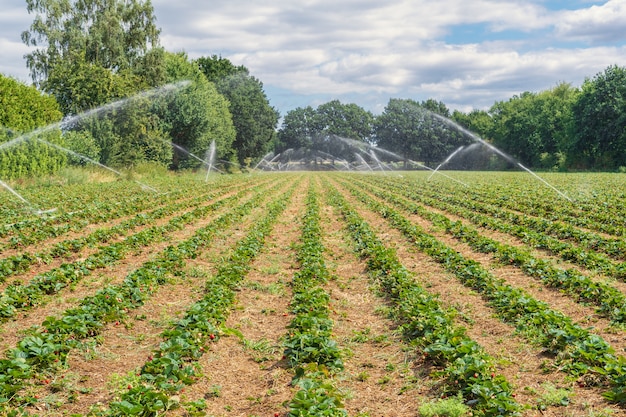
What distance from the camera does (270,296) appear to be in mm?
9922

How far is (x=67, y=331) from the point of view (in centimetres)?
716

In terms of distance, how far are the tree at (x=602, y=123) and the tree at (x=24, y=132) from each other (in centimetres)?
5773

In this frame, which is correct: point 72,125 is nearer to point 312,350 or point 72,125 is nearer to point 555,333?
point 312,350

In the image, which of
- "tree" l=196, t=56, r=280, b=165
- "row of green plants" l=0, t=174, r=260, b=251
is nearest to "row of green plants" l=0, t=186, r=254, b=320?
"row of green plants" l=0, t=174, r=260, b=251

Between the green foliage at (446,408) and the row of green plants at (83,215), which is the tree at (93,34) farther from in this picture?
the green foliage at (446,408)

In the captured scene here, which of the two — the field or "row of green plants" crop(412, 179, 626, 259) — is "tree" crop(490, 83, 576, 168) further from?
the field

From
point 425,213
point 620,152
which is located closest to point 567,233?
point 425,213

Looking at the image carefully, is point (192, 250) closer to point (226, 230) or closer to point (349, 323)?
point (226, 230)

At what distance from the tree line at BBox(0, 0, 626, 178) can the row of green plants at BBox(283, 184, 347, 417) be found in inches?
906

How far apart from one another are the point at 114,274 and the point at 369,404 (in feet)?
22.7

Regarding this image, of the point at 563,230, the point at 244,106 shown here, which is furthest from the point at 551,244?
the point at 244,106

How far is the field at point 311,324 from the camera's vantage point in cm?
577

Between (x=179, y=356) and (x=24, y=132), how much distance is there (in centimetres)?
2884

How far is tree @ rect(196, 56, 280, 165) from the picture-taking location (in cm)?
7262
